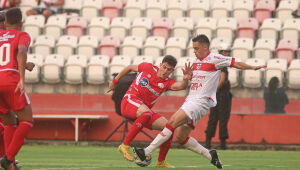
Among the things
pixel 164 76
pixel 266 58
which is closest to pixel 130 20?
pixel 266 58

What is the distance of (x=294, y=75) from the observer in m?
18.5

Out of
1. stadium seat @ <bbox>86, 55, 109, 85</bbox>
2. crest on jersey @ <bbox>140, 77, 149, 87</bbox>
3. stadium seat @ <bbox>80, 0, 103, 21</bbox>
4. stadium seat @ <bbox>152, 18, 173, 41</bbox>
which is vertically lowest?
stadium seat @ <bbox>86, 55, 109, 85</bbox>

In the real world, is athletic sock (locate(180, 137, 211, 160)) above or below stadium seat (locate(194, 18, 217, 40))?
below

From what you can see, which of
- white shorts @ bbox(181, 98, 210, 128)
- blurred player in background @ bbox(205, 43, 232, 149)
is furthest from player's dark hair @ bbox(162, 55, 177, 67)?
blurred player in background @ bbox(205, 43, 232, 149)

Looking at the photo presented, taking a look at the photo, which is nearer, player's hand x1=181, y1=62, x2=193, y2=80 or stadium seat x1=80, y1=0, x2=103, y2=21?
player's hand x1=181, y1=62, x2=193, y2=80

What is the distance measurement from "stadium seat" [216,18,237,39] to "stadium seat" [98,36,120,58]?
335 centimetres

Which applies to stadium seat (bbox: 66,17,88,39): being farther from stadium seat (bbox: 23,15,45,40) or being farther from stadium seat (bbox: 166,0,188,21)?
stadium seat (bbox: 166,0,188,21)

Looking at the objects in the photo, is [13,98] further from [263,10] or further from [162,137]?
[263,10]

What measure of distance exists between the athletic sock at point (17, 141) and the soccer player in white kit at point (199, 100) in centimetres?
239

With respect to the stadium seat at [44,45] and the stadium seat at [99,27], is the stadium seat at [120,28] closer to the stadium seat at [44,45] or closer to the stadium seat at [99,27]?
the stadium seat at [99,27]

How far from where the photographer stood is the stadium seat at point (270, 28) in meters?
21.7

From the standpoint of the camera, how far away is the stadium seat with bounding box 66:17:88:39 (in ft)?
75.0

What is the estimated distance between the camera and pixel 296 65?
62.6 ft

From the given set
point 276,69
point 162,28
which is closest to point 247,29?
point 162,28
